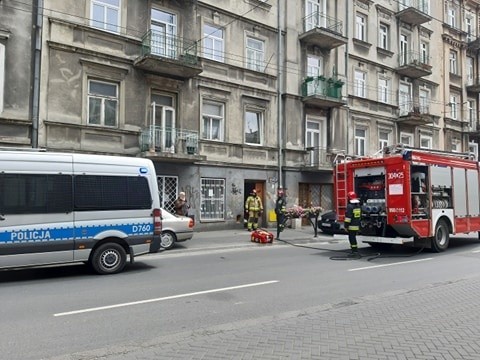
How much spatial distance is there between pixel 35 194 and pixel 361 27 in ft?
75.9

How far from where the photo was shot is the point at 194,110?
18656 mm

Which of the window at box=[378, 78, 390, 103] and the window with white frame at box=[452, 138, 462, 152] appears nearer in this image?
the window at box=[378, 78, 390, 103]

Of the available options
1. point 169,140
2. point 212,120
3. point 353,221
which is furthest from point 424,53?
point 353,221

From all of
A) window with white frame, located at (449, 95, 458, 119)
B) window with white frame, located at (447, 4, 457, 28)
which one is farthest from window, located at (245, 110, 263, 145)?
window with white frame, located at (447, 4, 457, 28)

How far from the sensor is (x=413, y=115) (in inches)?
1090

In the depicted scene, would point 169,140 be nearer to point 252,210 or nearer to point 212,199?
point 212,199

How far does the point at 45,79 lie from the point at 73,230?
8220 mm

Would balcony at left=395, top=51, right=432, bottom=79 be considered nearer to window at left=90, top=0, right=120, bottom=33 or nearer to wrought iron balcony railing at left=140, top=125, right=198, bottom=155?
wrought iron balcony railing at left=140, top=125, right=198, bottom=155

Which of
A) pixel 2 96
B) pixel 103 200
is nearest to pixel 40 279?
pixel 103 200

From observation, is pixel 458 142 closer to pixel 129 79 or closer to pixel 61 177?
pixel 129 79

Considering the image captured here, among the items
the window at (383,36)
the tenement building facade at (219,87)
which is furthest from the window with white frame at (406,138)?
the window at (383,36)

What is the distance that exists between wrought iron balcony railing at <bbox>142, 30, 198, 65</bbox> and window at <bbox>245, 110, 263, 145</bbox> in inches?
161

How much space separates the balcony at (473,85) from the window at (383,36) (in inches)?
411

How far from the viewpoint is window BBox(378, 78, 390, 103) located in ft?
89.2
